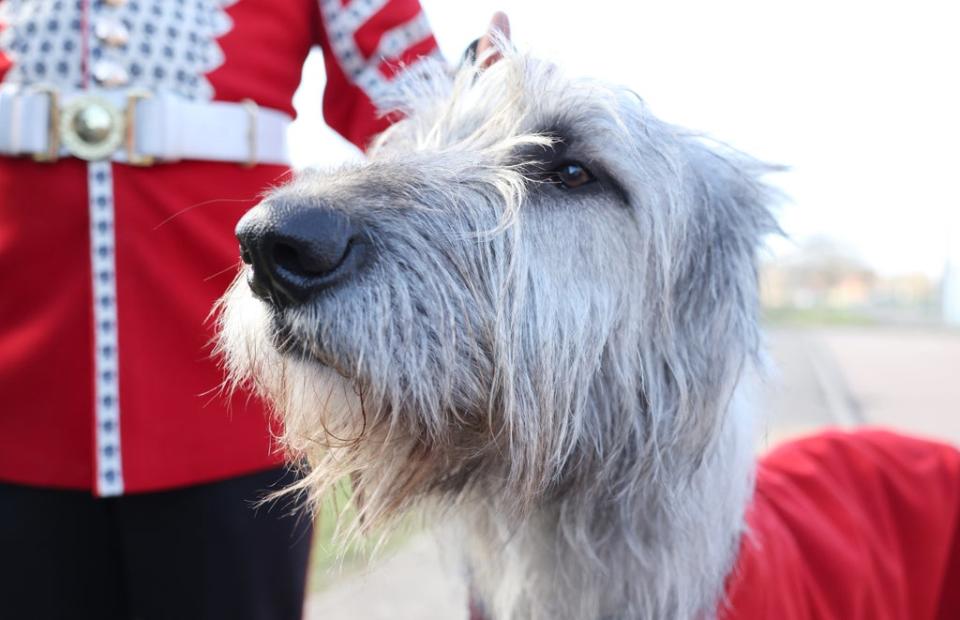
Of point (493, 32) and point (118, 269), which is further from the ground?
point (493, 32)

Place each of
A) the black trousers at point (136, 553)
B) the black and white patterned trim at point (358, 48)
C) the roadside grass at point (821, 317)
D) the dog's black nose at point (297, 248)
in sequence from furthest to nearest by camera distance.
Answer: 1. the roadside grass at point (821, 317)
2. the black and white patterned trim at point (358, 48)
3. the black trousers at point (136, 553)
4. the dog's black nose at point (297, 248)

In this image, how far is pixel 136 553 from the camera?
1.97m

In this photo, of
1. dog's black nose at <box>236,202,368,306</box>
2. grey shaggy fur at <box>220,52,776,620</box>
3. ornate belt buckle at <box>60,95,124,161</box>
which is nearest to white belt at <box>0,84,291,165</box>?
ornate belt buckle at <box>60,95,124,161</box>

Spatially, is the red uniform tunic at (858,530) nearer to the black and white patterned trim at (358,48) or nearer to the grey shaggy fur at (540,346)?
the grey shaggy fur at (540,346)

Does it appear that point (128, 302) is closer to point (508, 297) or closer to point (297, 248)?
point (297, 248)

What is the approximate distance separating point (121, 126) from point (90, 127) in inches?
2.5

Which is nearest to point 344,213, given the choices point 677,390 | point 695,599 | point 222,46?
point 222,46

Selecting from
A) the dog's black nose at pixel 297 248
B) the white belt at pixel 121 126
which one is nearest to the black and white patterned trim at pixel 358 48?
the white belt at pixel 121 126

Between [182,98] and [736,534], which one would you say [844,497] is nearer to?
[736,534]

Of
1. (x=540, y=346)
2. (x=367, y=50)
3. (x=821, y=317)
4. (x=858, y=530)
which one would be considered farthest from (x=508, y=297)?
(x=821, y=317)

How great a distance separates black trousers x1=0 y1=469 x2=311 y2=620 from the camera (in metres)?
1.93

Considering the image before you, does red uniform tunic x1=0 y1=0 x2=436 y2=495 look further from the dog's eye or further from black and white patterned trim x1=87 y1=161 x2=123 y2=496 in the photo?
the dog's eye

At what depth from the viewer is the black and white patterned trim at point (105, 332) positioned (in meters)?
1.86

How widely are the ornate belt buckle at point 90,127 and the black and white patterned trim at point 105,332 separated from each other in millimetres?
33
